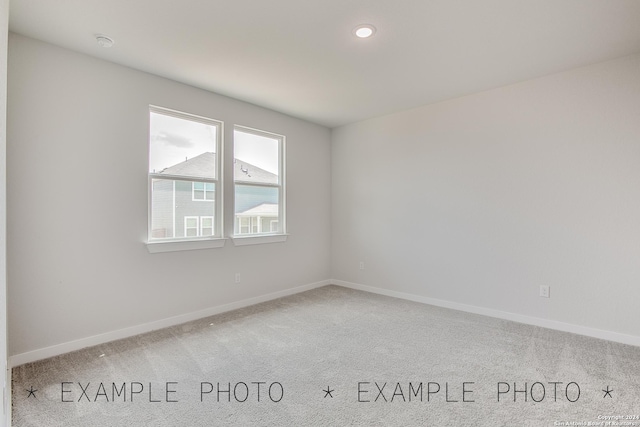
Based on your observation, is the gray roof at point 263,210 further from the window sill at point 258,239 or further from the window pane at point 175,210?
the window pane at point 175,210

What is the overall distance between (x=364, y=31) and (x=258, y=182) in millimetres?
2314

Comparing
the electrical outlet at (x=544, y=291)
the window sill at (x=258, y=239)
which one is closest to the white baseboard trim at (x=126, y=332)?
the window sill at (x=258, y=239)

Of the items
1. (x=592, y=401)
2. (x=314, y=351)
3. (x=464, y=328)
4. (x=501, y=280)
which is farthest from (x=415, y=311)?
(x=592, y=401)

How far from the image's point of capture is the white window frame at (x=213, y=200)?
312 centimetres

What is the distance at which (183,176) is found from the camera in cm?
336

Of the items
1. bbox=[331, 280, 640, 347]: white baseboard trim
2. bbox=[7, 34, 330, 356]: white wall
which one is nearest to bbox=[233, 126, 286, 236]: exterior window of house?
bbox=[7, 34, 330, 356]: white wall

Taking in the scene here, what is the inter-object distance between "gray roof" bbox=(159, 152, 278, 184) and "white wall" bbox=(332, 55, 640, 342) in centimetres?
143

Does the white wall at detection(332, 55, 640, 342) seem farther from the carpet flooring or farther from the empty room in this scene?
the carpet flooring

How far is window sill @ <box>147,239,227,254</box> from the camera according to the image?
309cm

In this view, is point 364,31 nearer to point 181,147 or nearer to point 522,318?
point 181,147

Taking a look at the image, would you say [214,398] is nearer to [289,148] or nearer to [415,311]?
[415,311]

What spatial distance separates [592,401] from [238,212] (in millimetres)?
3517

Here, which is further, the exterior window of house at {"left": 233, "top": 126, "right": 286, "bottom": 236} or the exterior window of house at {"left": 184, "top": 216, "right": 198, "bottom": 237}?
the exterior window of house at {"left": 233, "top": 126, "right": 286, "bottom": 236}

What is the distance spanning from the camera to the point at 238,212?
3.92 meters
